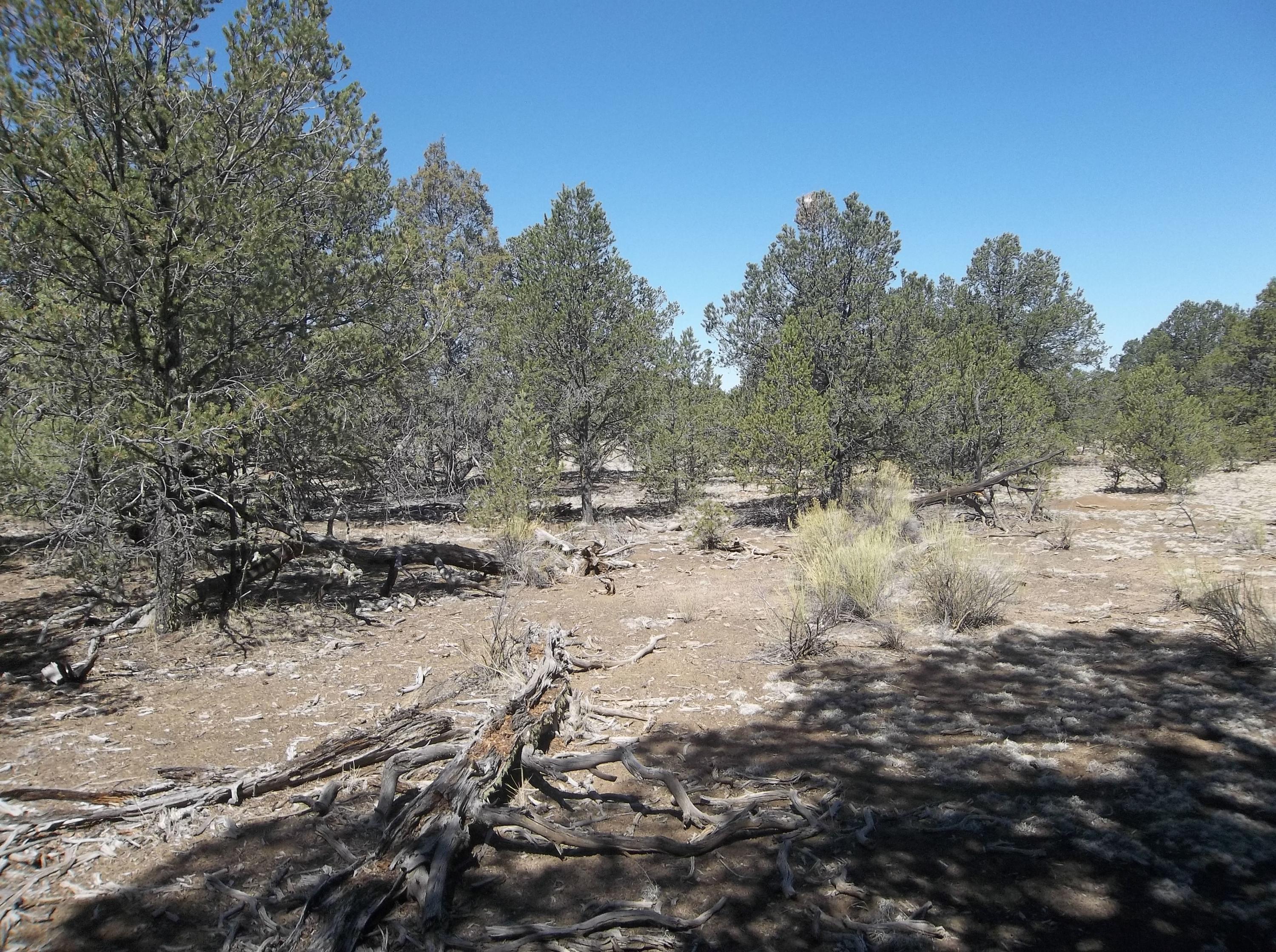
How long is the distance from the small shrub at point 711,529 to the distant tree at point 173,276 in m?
6.79

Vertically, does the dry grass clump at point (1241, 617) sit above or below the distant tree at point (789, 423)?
below

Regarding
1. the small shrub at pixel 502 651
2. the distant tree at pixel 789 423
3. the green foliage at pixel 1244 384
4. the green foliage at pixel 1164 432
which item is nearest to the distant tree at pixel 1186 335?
the green foliage at pixel 1244 384

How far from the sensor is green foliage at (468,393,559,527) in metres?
12.6

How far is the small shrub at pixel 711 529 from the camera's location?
41.7 feet

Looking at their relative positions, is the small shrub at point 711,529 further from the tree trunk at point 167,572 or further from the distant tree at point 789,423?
the tree trunk at point 167,572

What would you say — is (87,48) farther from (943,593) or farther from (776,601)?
(943,593)

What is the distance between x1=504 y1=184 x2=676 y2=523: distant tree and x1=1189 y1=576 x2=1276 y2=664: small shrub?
39.4ft

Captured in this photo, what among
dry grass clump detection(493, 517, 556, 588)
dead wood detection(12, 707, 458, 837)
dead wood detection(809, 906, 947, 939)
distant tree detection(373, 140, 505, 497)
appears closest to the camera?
dead wood detection(809, 906, 947, 939)

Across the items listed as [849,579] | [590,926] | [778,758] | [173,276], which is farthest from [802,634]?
[173,276]

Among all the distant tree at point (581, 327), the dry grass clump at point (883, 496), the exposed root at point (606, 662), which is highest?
the distant tree at point (581, 327)

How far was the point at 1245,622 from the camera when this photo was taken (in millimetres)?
5406

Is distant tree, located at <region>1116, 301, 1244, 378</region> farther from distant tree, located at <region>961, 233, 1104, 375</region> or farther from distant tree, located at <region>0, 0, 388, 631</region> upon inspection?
distant tree, located at <region>0, 0, 388, 631</region>

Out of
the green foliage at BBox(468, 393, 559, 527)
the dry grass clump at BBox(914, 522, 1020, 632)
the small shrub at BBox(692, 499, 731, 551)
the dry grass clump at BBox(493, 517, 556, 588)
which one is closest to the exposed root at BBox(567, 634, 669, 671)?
the dry grass clump at BBox(914, 522, 1020, 632)

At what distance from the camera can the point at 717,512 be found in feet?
42.2
